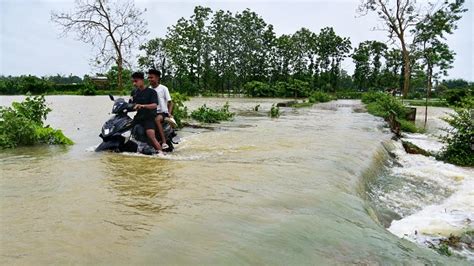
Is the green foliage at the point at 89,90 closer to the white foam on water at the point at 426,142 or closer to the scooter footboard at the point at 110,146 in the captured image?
the white foam on water at the point at 426,142

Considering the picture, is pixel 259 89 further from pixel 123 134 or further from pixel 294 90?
pixel 123 134

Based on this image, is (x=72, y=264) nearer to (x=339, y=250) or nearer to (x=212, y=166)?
(x=339, y=250)

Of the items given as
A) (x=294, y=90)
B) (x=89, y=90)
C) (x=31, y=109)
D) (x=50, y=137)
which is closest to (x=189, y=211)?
(x=50, y=137)

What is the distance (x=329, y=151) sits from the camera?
9.16 m

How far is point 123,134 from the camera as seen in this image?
8031mm

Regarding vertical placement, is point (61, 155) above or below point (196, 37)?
below

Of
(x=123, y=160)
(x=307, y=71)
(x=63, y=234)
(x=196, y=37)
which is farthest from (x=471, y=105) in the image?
(x=307, y=71)

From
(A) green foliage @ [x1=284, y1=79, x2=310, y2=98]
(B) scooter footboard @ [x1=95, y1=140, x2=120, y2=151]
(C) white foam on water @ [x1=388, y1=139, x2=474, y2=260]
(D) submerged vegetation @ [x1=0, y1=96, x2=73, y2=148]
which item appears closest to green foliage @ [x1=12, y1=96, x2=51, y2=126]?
(D) submerged vegetation @ [x1=0, y1=96, x2=73, y2=148]

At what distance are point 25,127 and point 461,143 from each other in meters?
10.7

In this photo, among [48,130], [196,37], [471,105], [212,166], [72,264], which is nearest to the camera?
[72,264]

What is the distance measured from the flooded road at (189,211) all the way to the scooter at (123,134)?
1.11ft

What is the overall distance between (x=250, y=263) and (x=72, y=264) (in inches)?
50.7

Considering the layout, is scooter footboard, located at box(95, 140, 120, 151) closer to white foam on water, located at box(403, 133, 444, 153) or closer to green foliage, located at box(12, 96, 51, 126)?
green foliage, located at box(12, 96, 51, 126)

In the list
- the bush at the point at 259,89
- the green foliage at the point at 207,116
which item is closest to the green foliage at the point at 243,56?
the bush at the point at 259,89
